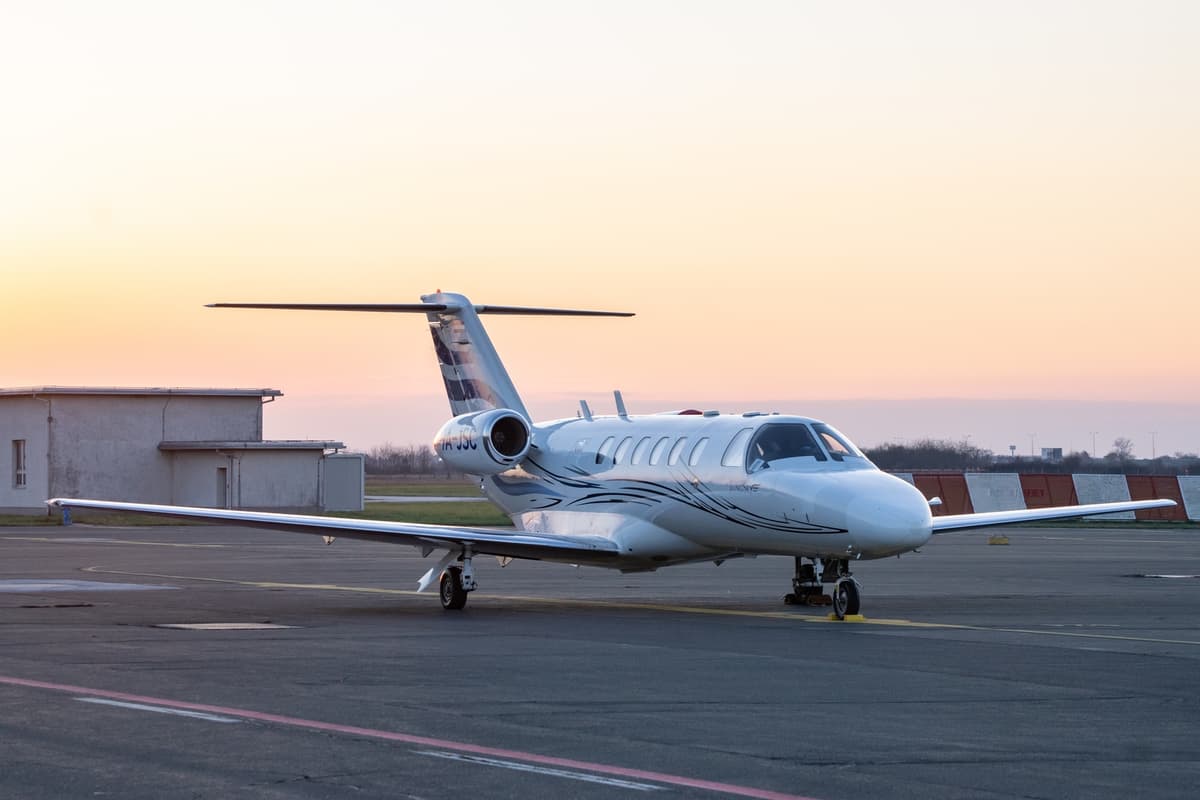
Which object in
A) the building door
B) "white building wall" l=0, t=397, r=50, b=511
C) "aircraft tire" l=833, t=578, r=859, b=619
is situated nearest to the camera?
"aircraft tire" l=833, t=578, r=859, b=619

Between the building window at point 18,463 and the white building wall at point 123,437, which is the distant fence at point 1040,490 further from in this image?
the building window at point 18,463

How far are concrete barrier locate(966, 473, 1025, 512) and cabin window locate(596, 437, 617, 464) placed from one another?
A: 30.2 metres

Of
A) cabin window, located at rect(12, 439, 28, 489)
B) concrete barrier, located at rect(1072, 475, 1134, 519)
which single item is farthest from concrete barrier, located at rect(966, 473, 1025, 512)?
cabin window, located at rect(12, 439, 28, 489)

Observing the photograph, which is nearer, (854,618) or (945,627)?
(945,627)

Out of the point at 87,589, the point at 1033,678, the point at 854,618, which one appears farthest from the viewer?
the point at 87,589

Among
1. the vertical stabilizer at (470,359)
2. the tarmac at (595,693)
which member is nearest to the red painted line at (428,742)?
the tarmac at (595,693)

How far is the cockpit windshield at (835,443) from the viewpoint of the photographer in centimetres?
2078

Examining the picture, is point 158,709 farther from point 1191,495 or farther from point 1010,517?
point 1191,495

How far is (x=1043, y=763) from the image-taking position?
30.0ft

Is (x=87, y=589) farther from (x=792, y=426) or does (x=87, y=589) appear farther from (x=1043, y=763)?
(x=1043, y=763)

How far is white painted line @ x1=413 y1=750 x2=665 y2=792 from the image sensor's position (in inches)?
328

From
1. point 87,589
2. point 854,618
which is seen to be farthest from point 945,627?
point 87,589

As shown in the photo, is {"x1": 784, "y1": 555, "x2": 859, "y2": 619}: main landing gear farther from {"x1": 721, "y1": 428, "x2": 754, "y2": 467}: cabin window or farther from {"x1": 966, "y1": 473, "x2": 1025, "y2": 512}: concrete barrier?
{"x1": 966, "y1": 473, "x2": 1025, "y2": 512}: concrete barrier

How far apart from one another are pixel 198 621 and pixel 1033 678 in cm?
966
